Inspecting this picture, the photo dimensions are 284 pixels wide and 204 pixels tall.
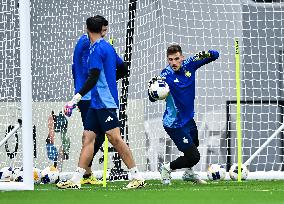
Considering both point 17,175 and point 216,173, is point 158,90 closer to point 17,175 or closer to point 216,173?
point 216,173

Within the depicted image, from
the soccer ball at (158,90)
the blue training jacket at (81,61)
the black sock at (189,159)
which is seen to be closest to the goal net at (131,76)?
the blue training jacket at (81,61)

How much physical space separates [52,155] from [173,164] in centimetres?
268

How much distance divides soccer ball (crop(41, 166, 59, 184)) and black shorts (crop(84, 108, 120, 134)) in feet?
7.67

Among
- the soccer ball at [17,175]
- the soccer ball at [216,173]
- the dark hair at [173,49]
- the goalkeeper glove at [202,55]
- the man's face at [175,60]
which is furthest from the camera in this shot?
the soccer ball at [216,173]

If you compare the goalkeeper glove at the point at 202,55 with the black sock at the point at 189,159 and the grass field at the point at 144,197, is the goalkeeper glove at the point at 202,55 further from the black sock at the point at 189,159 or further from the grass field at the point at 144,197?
the grass field at the point at 144,197

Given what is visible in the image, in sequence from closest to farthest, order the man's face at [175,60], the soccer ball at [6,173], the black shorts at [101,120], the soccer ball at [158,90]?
the black shorts at [101,120] < the soccer ball at [158,90] < the man's face at [175,60] < the soccer ball at [6,173]

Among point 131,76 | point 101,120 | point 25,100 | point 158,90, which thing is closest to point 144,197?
point 101,120

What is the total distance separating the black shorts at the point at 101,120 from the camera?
8.67 meters

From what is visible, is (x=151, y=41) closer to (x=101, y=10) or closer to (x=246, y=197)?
(x=101, y=10)

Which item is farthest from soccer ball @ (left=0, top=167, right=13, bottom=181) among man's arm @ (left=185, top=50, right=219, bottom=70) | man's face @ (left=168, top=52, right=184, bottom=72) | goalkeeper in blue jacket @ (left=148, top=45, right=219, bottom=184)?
man's arm @ (left=185, top=50, right=219, bottom=70)

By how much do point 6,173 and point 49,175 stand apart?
497 millimetres

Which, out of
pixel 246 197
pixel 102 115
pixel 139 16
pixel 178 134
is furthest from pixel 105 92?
pixel 139 16

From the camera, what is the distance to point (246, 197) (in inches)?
276

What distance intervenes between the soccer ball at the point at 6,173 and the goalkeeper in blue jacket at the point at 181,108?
75.8 inches
